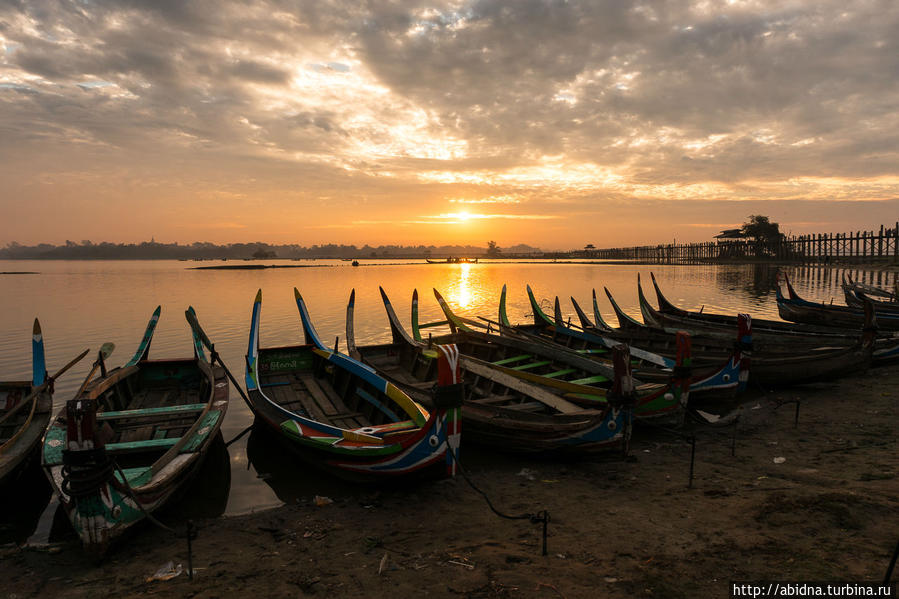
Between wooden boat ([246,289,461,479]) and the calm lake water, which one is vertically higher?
wooden boat ([246,289,461,479])

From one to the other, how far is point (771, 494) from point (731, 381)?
422cm

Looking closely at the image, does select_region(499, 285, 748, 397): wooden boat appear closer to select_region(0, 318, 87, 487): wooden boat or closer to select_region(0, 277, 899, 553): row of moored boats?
select_region(0, 277, 899, 553): row of moored boats

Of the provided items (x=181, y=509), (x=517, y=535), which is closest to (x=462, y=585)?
(x=517, y=535)

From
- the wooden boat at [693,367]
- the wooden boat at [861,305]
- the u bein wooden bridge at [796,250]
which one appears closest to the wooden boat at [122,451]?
the wooden boat at [693,367]

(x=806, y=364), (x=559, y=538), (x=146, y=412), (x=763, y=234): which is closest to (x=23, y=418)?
(x=146, y=412)

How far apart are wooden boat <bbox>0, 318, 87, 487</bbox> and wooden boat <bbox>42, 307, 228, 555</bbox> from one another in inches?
20.7

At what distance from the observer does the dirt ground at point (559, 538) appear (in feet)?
16.0

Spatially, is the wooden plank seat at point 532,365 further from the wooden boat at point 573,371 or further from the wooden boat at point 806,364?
the wooden boat at point 806,364

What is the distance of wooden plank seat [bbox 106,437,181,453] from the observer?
Result: 22.8ft

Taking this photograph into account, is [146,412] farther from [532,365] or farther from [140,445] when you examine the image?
[532,365]

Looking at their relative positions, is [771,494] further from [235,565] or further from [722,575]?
[235,565]

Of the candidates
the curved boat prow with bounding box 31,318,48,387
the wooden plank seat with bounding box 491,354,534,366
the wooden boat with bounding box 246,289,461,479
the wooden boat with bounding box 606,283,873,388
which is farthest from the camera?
the wooden boat with bounding box 606,283,873,388

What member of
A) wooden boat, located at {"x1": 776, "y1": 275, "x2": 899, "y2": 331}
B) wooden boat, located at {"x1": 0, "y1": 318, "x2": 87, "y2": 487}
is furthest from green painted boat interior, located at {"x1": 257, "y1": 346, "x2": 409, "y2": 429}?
wooden boat, located at {"x1": 776, "y1": 275, "x2": 899, "y2": 331}

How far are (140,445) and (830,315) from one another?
2526 centimetres
